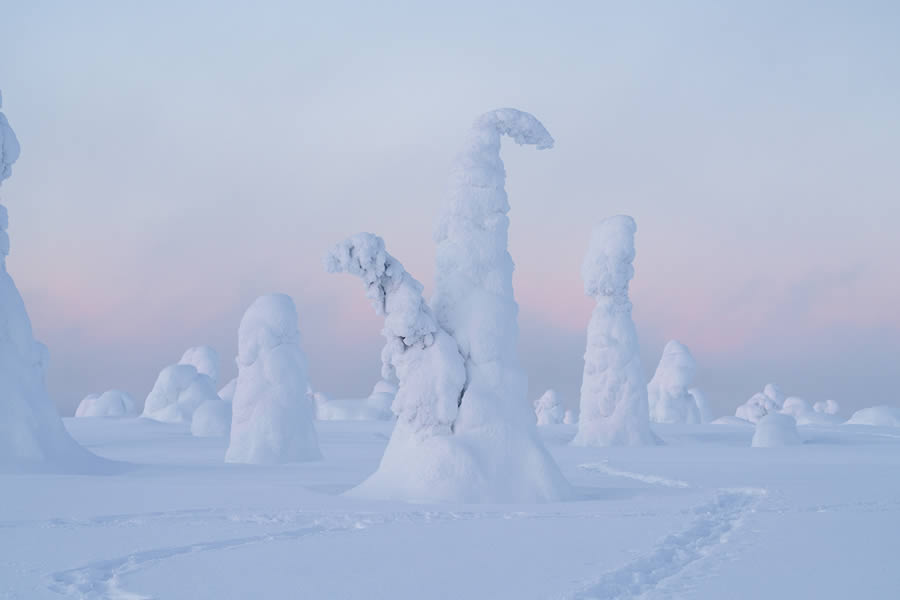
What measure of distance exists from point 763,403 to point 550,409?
11634 mm

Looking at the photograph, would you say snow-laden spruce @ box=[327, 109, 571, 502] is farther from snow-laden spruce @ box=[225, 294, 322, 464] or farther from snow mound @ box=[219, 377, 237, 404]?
snow mound @ box=[219, 377, 237, 404]

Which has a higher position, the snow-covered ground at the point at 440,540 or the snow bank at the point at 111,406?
the snow bank at the point at 111,406

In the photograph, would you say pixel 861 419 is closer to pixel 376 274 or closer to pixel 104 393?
pixel 104 393

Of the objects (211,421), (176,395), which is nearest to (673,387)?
(211,421)

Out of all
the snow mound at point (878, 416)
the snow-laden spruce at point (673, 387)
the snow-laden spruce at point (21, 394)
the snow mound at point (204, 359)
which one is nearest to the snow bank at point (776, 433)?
the snow-laden spruce at point (673, 387)

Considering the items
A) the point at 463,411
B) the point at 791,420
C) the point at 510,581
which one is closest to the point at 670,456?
the point at 791,420

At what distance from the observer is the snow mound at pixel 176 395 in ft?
133

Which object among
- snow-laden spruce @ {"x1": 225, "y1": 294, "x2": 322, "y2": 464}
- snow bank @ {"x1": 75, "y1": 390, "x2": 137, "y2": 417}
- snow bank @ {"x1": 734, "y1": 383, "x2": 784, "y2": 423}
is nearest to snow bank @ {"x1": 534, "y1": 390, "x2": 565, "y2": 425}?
snow bank @ {"x1": 734, "y1": 383, "x2": 784, "y2": 423}

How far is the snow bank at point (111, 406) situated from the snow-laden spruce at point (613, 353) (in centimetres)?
2884

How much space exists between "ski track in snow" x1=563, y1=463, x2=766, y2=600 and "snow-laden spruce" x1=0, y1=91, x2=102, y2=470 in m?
11.0

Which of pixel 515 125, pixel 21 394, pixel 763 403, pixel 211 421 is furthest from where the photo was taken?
pixel 763 403

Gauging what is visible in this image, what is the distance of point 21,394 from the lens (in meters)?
16.0

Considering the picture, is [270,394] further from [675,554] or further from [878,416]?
[878,416]

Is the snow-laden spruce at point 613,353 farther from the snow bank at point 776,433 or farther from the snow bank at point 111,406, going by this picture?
the snow bank at point 111,406
